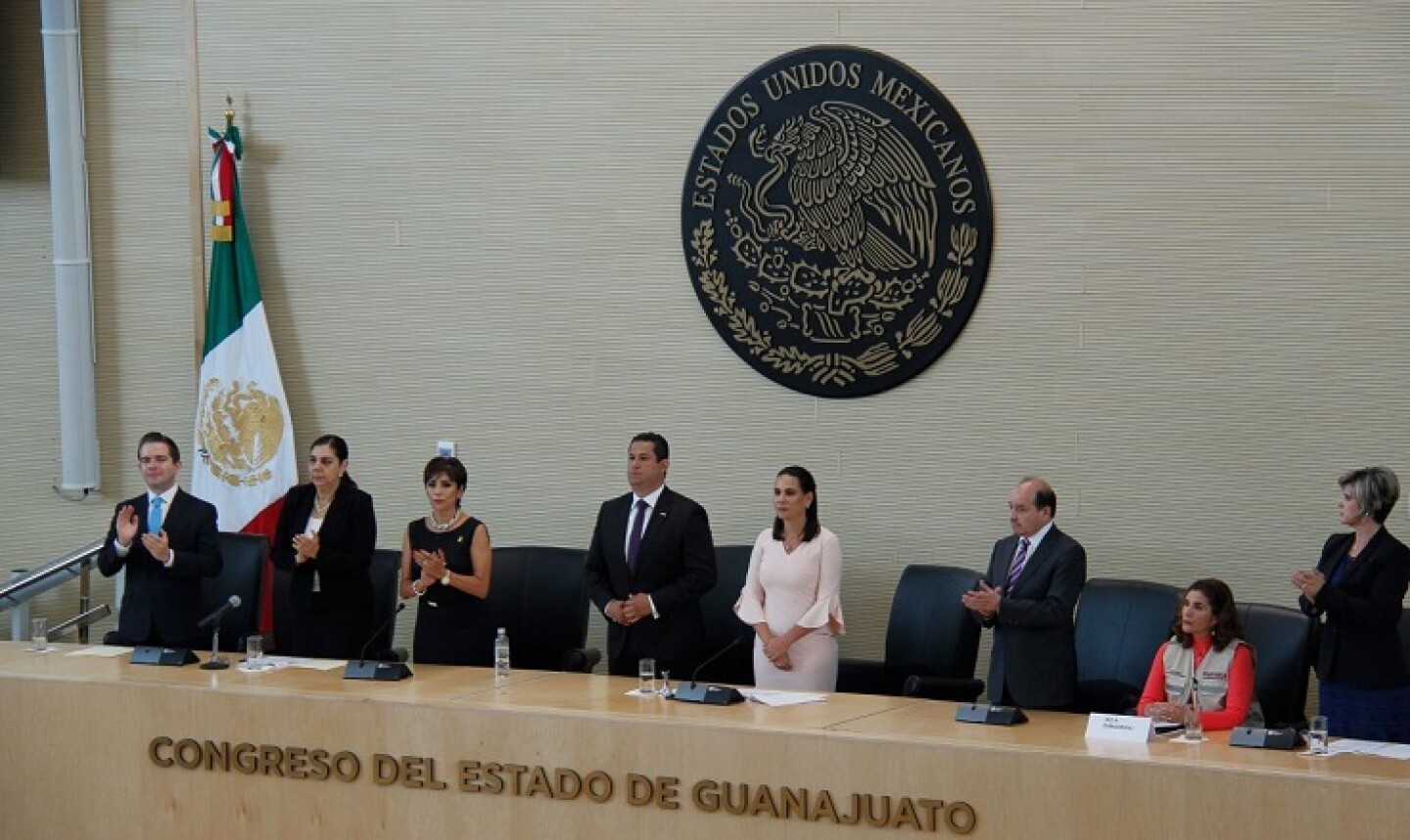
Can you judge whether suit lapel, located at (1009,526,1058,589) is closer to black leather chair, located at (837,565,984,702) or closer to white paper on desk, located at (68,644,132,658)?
black leather chair, located at (837,565,984,702)

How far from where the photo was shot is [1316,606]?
6.00 metres

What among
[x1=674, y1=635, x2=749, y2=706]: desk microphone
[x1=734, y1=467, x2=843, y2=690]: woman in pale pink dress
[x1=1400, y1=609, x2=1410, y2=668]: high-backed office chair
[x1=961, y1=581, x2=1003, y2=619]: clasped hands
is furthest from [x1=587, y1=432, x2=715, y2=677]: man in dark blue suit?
[x1=1400, y1=609, x2=1410, y2=668]: high-backed office chair

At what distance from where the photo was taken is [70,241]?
8688 mm

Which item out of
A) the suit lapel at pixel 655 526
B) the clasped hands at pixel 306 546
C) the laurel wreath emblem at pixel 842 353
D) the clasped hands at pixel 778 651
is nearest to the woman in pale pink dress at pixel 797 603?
the clasped hands at pixel 778 651

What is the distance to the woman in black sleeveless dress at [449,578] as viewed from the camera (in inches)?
264

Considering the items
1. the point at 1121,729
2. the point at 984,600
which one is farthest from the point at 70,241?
the point at 1121,729

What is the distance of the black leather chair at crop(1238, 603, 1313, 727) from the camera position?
20.3 ft

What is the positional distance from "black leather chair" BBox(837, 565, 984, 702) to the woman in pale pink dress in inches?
16.9

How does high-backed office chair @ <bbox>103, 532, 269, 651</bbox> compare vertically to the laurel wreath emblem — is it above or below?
below

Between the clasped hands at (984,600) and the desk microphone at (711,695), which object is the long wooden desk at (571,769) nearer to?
the desk microphone at (711,695)

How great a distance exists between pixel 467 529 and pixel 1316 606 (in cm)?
288

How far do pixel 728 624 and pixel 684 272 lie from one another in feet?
4.86

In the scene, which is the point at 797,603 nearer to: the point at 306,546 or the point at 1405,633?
the point at 306,546

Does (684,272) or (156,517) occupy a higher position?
(684,272)
